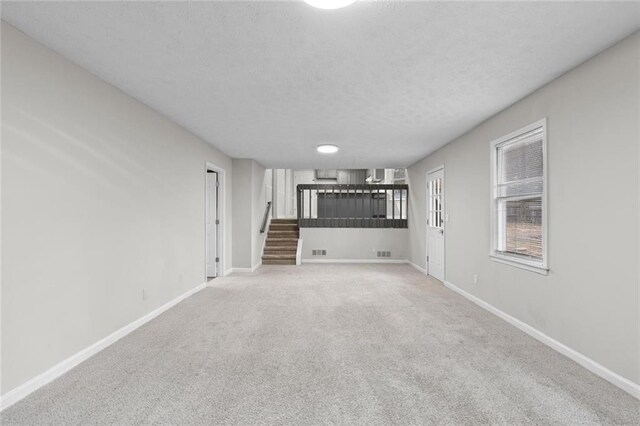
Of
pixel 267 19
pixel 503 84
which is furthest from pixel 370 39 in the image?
pixel 503 84

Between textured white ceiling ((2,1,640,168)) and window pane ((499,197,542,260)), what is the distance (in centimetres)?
112

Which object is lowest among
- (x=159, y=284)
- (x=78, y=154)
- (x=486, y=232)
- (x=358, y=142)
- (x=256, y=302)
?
(x=256, y=302)

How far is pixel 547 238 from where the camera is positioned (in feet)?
10.2

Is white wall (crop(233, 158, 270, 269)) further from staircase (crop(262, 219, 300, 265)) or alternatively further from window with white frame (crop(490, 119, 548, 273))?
window with white frame (crop(490, 119, 548, 273))

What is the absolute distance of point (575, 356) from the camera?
273 centimetres

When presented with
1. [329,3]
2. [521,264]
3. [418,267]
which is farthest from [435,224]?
[329,3]

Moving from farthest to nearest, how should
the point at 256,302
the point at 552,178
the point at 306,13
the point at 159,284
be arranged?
the point at 256,302
the point at 159,284
the point at 552,178
the point at 306,13

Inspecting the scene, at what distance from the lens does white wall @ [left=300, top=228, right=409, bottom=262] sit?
878cm

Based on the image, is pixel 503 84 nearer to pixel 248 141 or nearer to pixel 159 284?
pixel 248 141

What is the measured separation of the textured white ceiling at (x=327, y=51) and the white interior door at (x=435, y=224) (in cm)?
235

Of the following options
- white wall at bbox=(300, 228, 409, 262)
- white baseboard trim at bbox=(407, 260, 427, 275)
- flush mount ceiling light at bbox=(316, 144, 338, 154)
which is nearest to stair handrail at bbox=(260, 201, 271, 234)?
white wall at bbox=(300, 228, 409, 262)

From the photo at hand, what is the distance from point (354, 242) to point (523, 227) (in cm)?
543

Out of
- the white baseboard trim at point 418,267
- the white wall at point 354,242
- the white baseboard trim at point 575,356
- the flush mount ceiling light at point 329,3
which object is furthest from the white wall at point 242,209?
the flush mount ceiling light at point 329,3

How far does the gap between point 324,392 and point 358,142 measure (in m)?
4.11
